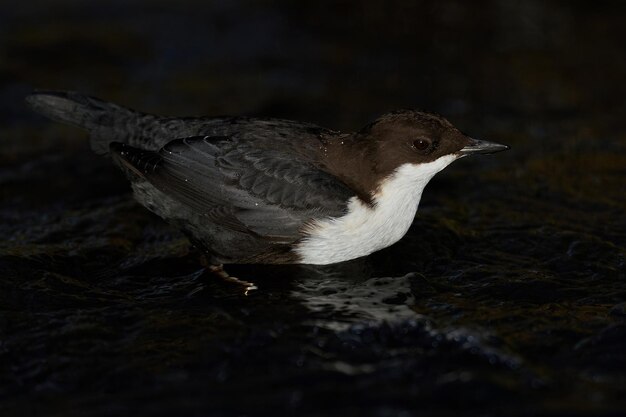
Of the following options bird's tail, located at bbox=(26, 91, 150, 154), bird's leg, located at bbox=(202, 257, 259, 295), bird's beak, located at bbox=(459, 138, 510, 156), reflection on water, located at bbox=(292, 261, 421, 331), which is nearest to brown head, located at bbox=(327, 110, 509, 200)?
bird's beak, located at bbox=(459, 138, 510, 156)

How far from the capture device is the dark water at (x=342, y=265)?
4238mm

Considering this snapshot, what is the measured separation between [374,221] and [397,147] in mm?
436

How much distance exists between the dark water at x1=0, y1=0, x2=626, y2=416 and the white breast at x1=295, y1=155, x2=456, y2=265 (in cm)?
24

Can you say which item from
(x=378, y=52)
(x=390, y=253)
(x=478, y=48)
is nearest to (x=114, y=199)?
(x=390, y=253)

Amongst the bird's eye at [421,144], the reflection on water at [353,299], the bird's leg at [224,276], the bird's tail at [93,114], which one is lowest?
the bird's leg at [224,276]

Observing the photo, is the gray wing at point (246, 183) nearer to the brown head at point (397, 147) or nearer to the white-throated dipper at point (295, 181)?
the white-throated dipper at point (295, 181)

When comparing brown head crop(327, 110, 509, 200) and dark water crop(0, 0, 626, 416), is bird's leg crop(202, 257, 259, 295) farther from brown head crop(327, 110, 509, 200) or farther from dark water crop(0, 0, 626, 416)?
brown head crop(327, 110, 509, 200)

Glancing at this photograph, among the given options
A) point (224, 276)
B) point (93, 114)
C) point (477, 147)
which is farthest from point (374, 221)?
point (93, 114)

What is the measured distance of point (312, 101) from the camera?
8852 millimetres

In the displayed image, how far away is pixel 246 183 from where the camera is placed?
5348 mm

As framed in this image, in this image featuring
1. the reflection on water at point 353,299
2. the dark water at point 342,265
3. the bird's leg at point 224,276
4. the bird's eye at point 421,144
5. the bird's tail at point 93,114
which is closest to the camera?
the dark water at point 342,265

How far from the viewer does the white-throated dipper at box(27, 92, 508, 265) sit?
5.26 meters

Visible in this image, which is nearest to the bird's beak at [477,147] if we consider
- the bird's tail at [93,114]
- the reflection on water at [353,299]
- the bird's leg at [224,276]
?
the reflection on water at [353,299]

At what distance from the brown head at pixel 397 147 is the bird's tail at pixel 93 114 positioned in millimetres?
1413
